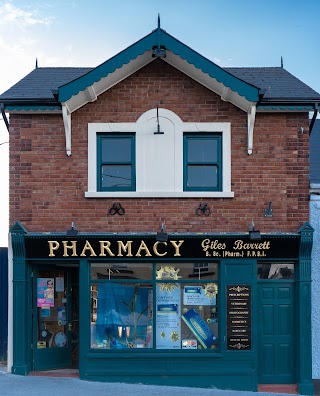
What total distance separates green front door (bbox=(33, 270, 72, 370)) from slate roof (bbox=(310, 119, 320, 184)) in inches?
238

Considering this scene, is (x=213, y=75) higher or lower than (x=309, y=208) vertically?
higher

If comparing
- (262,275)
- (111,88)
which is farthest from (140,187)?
(262,275)

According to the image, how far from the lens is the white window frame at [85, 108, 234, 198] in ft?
42.5

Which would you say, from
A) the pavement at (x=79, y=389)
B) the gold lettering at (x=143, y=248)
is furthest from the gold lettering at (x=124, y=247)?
the pavement at (x=79, y=389)

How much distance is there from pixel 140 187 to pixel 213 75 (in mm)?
2596

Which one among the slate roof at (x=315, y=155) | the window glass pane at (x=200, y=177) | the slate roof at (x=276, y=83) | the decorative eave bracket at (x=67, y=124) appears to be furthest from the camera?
the slate roof at (x=315, y=155)

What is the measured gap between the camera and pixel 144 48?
12188 mm

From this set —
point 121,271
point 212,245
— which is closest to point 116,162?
point 121,271

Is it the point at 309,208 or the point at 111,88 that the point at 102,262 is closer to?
the point at 111,88

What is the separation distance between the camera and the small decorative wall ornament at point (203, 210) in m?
13.0

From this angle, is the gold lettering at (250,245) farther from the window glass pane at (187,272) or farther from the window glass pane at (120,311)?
the window glass pane at (120,311)

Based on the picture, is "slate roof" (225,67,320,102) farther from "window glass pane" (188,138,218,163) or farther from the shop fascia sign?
the shop fascia sign

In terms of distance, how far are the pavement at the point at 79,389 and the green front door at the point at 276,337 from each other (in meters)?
0.55

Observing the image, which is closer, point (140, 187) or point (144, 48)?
point (144, 48)
